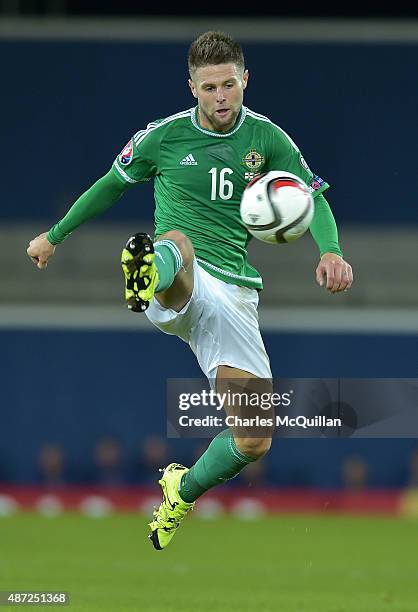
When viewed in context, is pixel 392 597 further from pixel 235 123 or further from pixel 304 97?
pixel 304 97

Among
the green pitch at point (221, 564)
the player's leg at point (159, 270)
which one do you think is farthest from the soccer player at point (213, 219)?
the green pitch at point (221, 564)

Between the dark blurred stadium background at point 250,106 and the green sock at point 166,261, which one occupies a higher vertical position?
the dark blurred stadium background at point 250,106

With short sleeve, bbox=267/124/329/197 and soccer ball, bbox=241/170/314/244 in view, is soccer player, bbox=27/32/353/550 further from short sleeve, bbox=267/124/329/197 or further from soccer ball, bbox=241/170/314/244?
soccer ball, bbox=241/170/314/244

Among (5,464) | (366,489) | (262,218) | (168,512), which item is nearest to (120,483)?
(5,464)

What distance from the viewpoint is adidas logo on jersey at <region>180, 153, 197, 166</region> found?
6.16 metres

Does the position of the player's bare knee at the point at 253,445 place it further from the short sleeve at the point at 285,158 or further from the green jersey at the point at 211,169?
the short sleeve at the point at 285,158

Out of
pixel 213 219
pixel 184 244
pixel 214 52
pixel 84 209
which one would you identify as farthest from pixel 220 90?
pixel 84 209

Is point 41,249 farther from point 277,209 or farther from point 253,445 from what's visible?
point 253,445

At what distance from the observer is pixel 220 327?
6.11 m

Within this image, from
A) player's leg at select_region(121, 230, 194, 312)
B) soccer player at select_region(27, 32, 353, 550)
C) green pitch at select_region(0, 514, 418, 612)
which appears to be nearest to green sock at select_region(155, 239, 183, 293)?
player's leg at select_region(121, 230, 194, 312)

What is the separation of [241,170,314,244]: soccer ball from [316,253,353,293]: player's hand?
22cm

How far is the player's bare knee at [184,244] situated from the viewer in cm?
572

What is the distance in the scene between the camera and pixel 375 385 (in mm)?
8031

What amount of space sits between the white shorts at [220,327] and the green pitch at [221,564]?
1.42 meters
